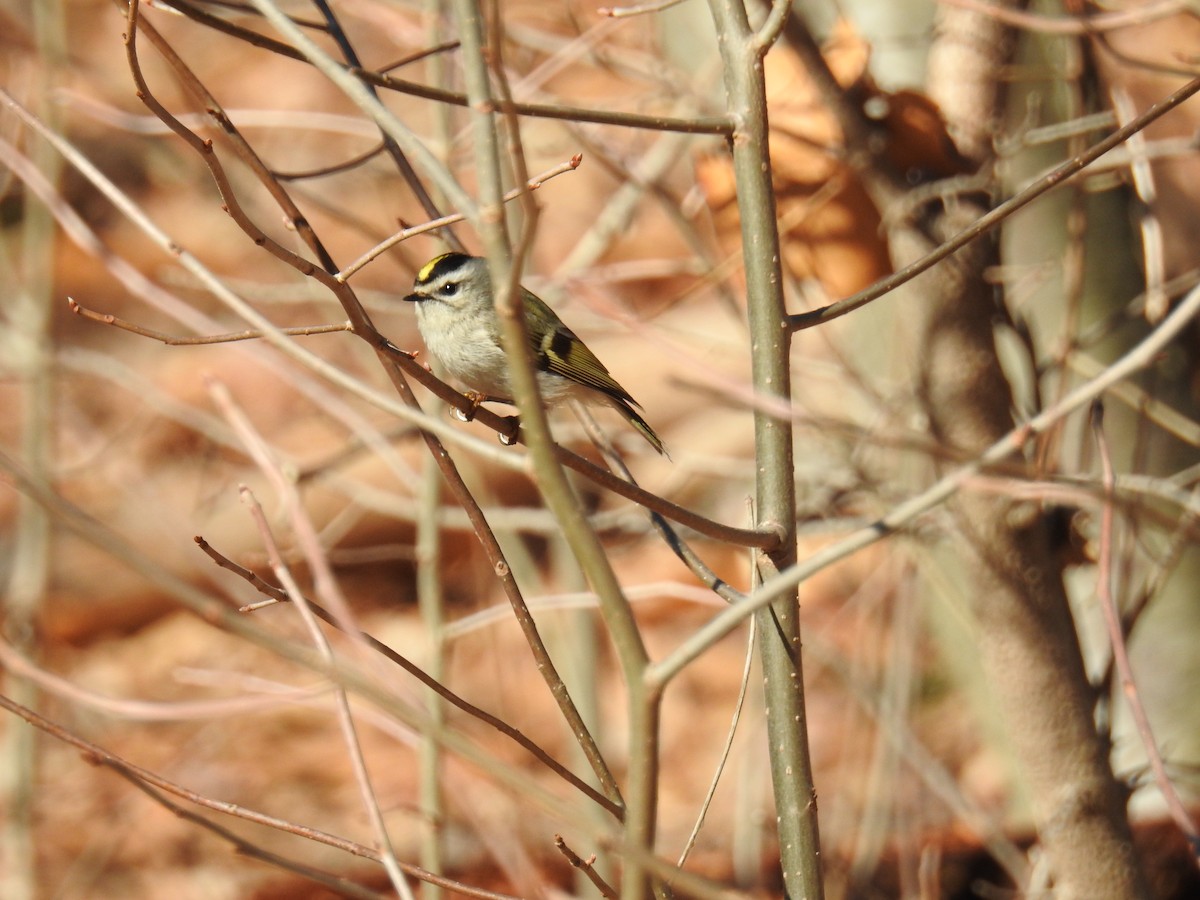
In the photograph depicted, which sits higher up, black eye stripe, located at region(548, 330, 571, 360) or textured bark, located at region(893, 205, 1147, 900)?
black eye stripe, located at region(548, 330, 571, 360)

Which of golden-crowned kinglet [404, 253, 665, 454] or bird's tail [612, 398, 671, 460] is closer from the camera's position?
golden-crowned kinglet [404, 253, 665, 454]

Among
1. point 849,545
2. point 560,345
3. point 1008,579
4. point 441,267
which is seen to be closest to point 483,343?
point 441,267

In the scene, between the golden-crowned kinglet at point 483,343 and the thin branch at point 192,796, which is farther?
the golden-crowned kinglet at point 483,343

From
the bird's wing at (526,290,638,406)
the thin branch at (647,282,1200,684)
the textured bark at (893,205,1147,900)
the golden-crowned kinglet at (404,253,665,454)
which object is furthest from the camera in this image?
the bird's wing at (526,290,638,406)

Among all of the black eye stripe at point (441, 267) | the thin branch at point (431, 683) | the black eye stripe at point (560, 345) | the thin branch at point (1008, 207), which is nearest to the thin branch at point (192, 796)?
the thin branch at point (431, 683)

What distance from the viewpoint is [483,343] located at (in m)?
3.19

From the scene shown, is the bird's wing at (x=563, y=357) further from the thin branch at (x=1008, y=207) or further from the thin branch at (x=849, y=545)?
the thin branch at (x=849, y=545)

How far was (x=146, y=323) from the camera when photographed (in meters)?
10.5

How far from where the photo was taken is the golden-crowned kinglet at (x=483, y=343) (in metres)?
3.18

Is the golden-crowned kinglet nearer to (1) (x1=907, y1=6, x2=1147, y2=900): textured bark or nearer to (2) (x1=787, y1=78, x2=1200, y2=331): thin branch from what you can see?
(1) (x1=907, y1=6, x2=1147, y2=900): textured bark

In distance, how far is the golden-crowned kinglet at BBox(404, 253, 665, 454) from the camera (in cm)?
318

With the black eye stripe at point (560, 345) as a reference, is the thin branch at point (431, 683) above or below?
below

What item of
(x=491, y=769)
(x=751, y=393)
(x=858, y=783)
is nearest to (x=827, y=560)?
(x=751, y=393)

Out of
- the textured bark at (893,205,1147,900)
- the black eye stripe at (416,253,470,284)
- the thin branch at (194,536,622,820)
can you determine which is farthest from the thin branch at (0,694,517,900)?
the black eye stripe at (416,253,470,284)
